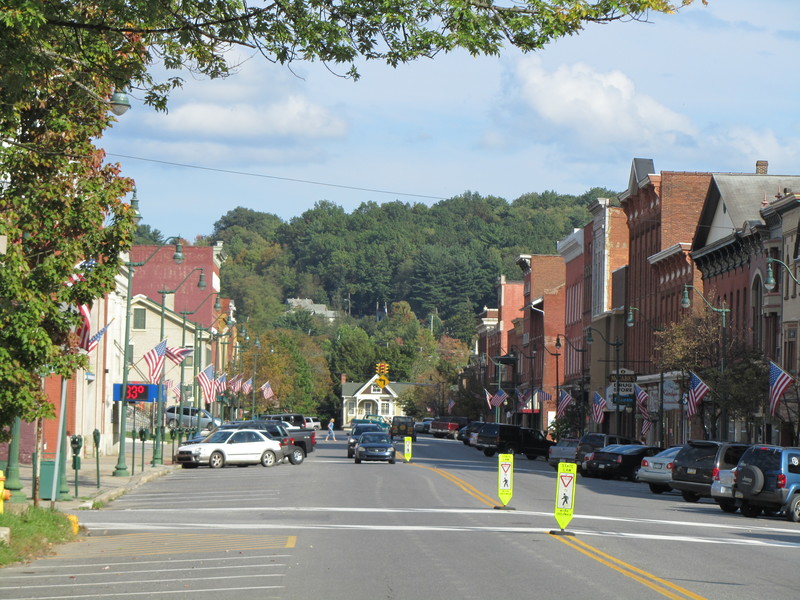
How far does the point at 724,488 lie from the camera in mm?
29688

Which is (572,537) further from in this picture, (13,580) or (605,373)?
(605,373)

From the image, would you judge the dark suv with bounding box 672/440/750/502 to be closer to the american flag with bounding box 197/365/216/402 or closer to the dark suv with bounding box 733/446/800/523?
the dark suv with bounding box 733/446/800/523

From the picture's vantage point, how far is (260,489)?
108ft

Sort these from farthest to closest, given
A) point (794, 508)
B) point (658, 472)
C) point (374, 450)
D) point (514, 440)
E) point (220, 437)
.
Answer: point (514, 440)
point (374, 450)
point (220, 437)
point (658, 472)
point (794, 508)

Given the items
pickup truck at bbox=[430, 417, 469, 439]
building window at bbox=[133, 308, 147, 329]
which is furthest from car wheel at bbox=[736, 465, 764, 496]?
pickup truck at bbox=[430, 417, 469, 439]

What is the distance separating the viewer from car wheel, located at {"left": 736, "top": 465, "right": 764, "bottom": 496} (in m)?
27.5

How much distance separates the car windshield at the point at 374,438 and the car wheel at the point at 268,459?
5.49 meters

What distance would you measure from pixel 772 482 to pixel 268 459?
76.9ft

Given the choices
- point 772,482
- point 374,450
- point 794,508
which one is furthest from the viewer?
point 374,450

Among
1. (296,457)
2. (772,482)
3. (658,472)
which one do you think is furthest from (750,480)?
(296,457)

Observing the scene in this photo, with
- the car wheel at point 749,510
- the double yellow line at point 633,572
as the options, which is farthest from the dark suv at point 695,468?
the double yellow line at point 633,572

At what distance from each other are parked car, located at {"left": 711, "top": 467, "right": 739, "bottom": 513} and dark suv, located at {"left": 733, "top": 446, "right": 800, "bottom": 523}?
1.18 meters

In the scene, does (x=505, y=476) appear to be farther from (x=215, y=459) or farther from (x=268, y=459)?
(x=215, y=459)

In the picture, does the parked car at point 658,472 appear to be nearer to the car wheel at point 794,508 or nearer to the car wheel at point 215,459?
the car wheel at point 794,508
